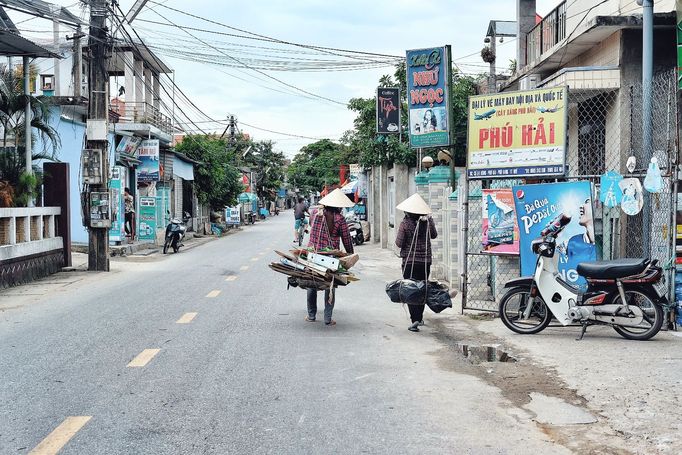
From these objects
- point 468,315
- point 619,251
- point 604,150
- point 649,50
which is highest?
point 649,50

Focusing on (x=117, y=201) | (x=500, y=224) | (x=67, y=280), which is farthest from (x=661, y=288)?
(x=117, y=201)

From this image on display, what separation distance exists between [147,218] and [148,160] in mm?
3597

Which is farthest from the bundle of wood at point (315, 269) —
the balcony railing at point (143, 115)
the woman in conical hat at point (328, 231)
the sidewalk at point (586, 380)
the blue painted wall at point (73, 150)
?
the balcony railing at point (143, 115)

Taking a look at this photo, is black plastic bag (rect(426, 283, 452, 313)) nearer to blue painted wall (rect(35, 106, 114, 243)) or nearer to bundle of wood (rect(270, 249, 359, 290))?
bundle of wood (rect(270, 249, 359, 290))

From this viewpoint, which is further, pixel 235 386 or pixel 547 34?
pixel 547 34

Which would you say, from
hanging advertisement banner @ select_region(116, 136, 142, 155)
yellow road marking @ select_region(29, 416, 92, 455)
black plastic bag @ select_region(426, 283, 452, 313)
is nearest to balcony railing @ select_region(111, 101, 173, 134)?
hanging advertisement banner @ select_region(116, 136, 142, 155)

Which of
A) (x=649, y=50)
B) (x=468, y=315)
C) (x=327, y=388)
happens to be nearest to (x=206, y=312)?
(x=468, y=315)

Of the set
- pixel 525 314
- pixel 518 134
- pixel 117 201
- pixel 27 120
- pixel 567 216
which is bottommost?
pixel 525 314

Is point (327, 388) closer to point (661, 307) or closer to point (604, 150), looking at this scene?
point (661, 307)

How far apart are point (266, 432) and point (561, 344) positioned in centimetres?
457

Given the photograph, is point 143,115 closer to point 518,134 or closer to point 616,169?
point 616,169

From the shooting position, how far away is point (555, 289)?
28.8 feet

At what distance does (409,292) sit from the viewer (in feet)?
30.0

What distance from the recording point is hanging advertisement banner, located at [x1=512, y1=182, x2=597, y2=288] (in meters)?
9.49
